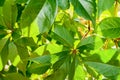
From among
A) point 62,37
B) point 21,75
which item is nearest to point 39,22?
point 62,37

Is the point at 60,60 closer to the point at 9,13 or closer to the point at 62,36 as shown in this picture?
the point at 62,36

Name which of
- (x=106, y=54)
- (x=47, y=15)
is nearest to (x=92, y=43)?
(x=106, y=54)

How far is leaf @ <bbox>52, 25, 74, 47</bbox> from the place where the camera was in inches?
25.0

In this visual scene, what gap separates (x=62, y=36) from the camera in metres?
0.64

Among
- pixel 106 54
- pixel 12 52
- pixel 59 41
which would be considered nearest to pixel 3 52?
pixel 12 52

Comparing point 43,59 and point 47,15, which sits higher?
point 47,15

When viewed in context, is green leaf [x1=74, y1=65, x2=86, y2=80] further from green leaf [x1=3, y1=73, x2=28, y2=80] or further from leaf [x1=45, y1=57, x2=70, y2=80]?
green leaf [x1=3, y1=73, x2=28, y2=80]

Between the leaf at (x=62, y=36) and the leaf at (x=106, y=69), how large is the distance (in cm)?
7

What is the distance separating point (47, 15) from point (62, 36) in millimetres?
107

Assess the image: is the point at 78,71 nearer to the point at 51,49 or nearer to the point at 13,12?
the point at 51,49

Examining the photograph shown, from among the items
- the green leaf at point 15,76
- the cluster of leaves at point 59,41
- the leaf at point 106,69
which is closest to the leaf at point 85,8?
the cluster of leaves at point 59,41

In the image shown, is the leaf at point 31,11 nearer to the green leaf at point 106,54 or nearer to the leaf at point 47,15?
the leaf at point 47,15

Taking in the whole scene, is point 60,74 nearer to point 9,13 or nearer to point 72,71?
point 72,71

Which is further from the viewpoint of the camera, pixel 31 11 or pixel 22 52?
pixel 22 52
